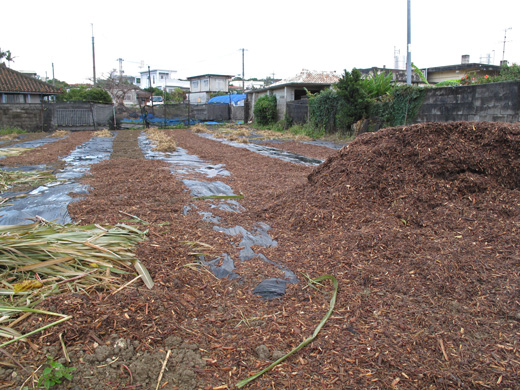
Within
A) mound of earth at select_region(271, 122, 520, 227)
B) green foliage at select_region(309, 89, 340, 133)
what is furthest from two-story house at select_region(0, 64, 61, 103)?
mound of earth at select_region(271, 122, 520, 227)

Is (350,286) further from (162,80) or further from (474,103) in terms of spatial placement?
(162,80)

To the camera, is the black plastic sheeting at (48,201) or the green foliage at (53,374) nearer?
the green foliage at (53,374)

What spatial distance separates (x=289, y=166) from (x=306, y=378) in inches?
273

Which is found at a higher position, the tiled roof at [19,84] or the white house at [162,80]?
the white house at [162,80]

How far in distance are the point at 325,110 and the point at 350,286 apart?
15.3 metres

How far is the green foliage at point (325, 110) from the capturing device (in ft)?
55.0

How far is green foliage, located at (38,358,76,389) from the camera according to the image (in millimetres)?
1792

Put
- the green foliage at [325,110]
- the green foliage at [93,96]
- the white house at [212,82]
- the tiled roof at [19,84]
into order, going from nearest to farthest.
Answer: the green foliage at [325,110]
the tiled roof at [19,84]
the green foliage at [93,96]
the white house at [212,82]

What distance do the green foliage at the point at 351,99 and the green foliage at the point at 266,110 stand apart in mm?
8663

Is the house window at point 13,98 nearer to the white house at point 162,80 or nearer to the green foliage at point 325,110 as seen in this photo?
the green foliage at point 325,110

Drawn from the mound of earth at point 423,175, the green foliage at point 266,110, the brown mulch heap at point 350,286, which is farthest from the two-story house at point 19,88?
the mound of earth at point 423,175

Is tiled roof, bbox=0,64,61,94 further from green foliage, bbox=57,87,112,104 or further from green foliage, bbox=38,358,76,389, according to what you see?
green foliage, bbox=38,358,76,389

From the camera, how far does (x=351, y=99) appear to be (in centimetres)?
1502

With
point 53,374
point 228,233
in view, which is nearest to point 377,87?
point 228,233
